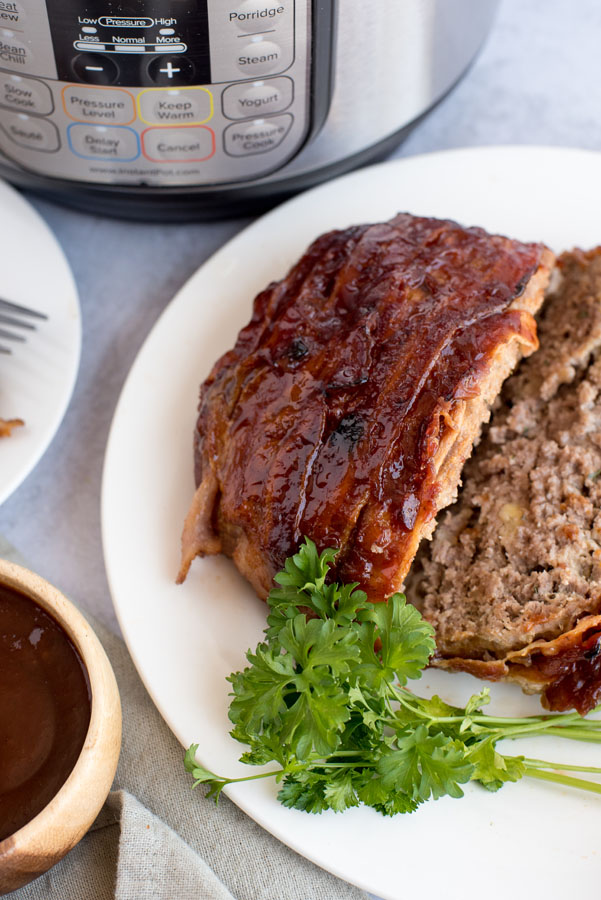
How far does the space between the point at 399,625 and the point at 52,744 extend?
854 millimetres

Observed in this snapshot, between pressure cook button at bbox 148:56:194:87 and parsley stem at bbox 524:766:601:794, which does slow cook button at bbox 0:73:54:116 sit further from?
parsley stem at bbox 524:766:601:794

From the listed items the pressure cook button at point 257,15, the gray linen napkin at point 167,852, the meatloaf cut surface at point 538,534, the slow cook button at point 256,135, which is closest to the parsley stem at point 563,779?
the meatloaf cut surface at point 538,534

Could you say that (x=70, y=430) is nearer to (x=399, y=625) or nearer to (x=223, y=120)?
(x=223, y=120)

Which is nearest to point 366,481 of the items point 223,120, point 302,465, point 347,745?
point 302,465

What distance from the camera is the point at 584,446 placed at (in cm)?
266

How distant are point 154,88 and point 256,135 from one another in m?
0.34

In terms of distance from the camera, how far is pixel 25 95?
2.69 metres

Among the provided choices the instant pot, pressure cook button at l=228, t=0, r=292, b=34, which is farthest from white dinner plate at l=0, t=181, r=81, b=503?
pressure cook button at l=228, t=0, r=292, b=34

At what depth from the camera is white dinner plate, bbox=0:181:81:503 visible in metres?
2.83

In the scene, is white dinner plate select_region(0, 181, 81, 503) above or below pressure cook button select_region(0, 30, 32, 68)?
below

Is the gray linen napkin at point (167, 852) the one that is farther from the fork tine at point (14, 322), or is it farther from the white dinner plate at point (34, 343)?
the fork tine at point (14, 322)

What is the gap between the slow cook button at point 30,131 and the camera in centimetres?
277

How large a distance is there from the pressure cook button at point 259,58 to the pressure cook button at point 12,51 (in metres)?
0.57

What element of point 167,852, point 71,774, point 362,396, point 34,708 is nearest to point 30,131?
point 362,396
